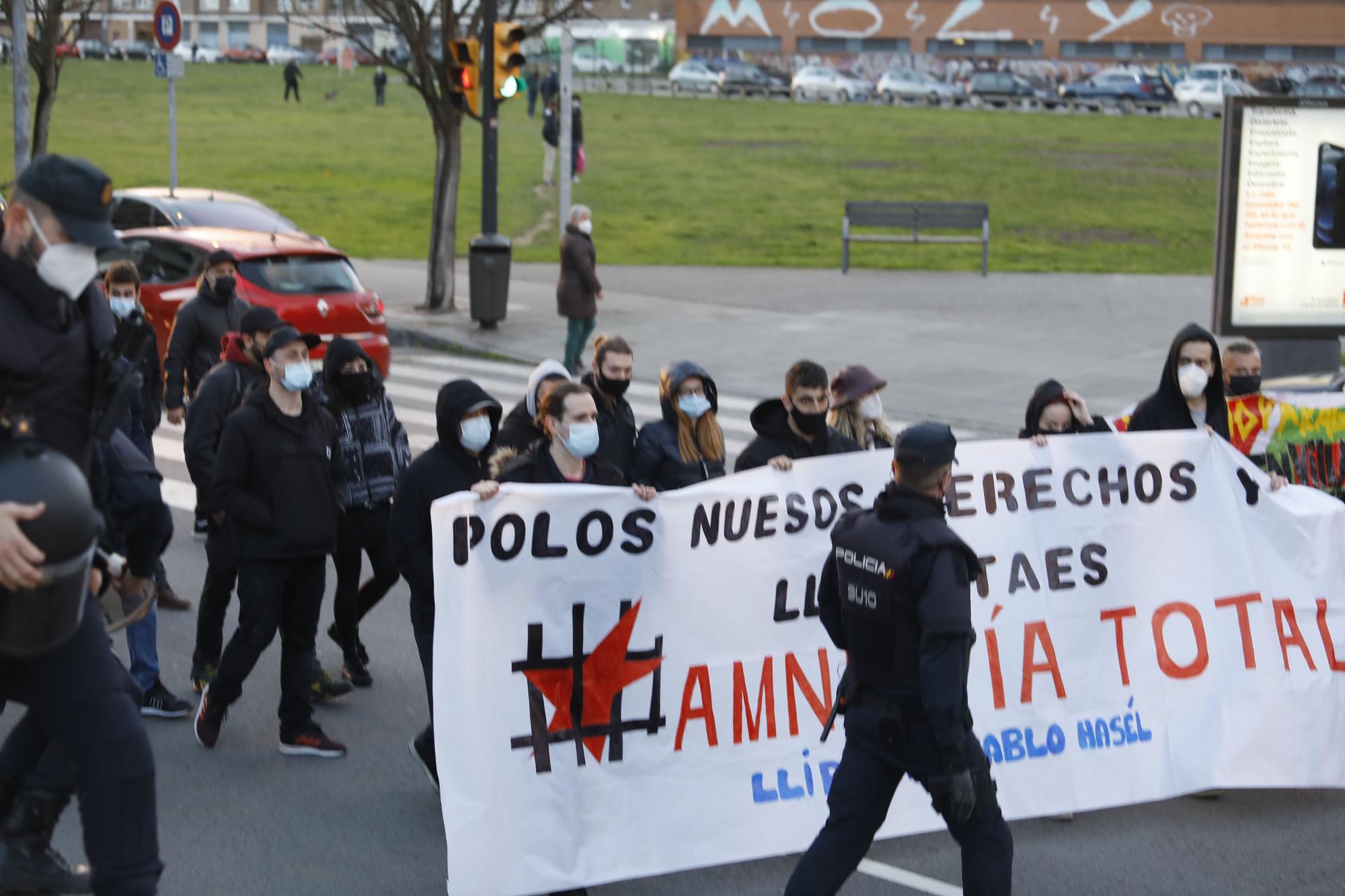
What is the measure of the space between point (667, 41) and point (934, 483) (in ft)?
316

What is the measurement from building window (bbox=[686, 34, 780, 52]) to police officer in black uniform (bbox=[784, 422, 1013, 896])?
93.2 meters

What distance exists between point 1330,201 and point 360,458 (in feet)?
26.4

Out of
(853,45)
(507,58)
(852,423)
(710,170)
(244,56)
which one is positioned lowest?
(852,423)

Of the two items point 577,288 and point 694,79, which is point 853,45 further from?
point 577,288

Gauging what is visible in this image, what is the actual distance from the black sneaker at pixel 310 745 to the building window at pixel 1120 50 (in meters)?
92.3

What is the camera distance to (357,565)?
24.5 feet

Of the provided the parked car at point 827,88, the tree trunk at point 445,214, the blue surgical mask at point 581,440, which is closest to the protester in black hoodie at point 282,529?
the blue surgical mask at point 581,440

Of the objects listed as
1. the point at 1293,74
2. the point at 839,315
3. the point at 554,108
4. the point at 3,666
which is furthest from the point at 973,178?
the point at 1293,74

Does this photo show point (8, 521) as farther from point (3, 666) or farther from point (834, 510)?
point (834, 510)

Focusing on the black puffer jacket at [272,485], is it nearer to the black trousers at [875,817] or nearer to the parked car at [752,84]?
the black trousers at [875,817]

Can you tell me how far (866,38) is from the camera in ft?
316

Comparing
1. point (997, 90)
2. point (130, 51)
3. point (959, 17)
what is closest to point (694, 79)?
point (997, 90)

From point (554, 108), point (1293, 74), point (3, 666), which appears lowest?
point (3, 666)

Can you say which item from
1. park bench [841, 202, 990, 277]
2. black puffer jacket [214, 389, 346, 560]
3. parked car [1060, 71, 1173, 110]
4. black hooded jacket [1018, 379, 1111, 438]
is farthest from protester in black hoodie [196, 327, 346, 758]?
parked car [1060, 71, 1173, 110]
